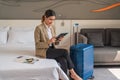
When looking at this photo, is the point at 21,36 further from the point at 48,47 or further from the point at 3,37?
the point at 48,47

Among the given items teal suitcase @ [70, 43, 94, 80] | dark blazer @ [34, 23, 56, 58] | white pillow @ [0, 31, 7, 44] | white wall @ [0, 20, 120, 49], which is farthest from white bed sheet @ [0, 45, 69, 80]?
white wall @ [0, 20, 120, 49]

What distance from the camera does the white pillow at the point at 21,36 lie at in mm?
5137

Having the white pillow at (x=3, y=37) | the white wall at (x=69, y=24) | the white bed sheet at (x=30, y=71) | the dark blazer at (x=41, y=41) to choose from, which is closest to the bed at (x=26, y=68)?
the white bed sheet at (x=30, y=71)

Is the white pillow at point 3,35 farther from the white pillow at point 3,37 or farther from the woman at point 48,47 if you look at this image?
the woman at point 48,47

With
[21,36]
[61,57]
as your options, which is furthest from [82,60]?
[21,36]

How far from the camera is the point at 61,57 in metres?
4.10

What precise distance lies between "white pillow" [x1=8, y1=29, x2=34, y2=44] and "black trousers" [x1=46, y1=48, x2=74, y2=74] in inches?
46.8

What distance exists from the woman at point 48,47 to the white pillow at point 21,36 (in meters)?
1.13

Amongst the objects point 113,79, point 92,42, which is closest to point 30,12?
point 92,42

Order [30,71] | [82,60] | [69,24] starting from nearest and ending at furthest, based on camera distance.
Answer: [30,71]
[82,60]
[69,24]

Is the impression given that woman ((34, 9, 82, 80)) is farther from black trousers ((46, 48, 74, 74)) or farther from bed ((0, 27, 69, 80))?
bed ((0, 27, 69, 80))

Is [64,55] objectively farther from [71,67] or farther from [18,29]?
[18,29]

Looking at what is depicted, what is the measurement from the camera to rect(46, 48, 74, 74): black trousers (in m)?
4.01

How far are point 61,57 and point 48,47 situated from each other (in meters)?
0.28
